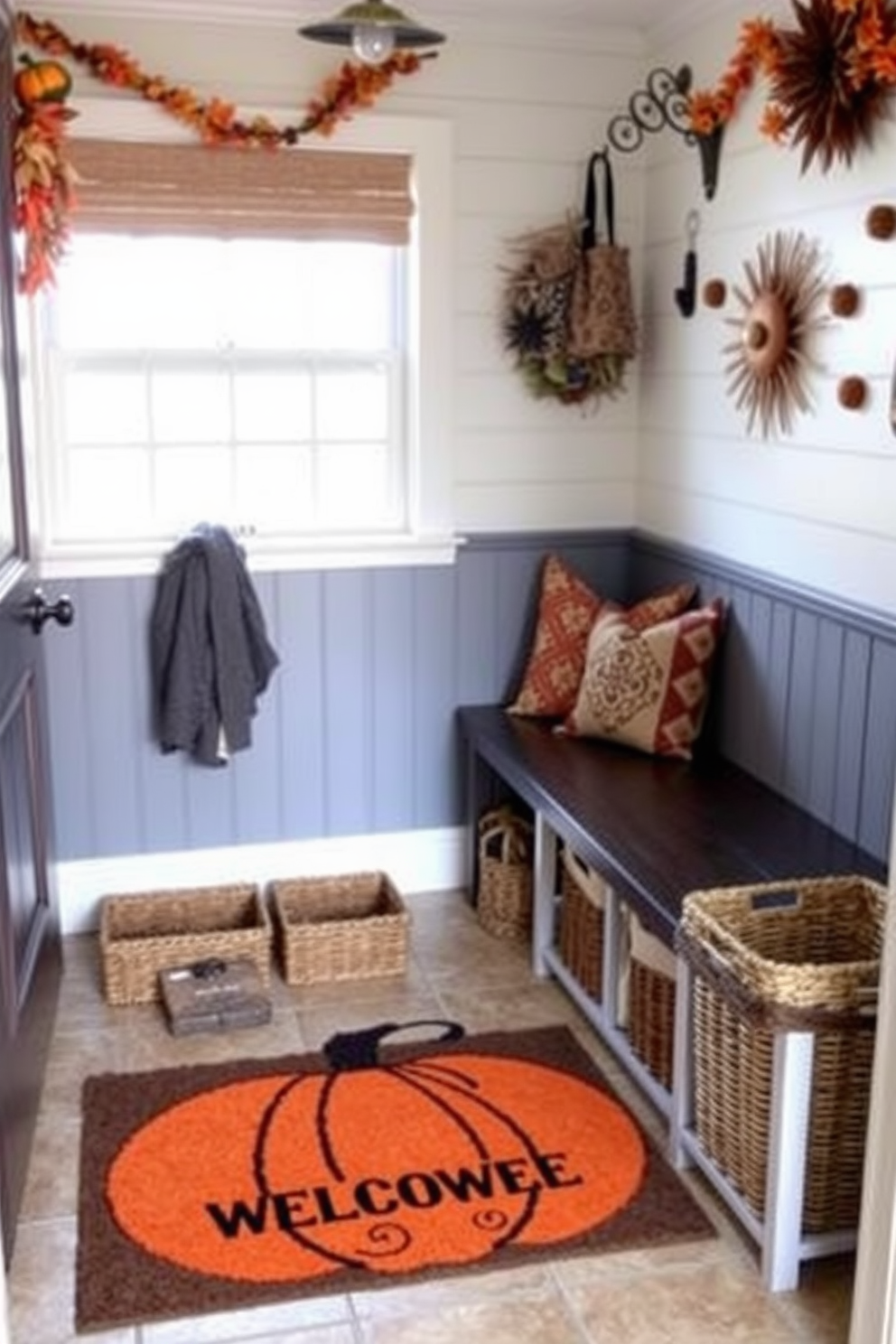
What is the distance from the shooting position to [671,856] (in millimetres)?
2842

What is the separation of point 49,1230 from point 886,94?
2604 mm

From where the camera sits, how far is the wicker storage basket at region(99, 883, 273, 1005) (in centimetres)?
335

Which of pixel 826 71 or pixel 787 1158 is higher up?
pixel 826 71

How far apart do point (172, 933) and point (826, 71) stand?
8.31 ft

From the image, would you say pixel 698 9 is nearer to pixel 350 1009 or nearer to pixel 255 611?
pixel 255 611

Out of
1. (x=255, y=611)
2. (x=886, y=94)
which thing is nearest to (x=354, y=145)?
(x=255, y=611)

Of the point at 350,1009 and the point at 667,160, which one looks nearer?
the point at 350,1009

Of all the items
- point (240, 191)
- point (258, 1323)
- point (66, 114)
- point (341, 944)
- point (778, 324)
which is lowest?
point (258, 1323)

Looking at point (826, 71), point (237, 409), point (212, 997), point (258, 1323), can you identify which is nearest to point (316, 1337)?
point (258, 1323)

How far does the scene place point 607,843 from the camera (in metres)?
2.92

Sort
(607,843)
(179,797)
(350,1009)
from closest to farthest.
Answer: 1. (607,843)
2. (350,1009)
3. (179,797)

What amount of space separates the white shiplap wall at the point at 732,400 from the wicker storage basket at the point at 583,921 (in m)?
0.83

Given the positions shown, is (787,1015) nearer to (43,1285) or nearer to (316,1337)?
(316,1337)

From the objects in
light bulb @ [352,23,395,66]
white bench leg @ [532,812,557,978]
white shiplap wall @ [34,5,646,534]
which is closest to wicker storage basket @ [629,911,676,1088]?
white bench leg @ [532,812,557,978]
